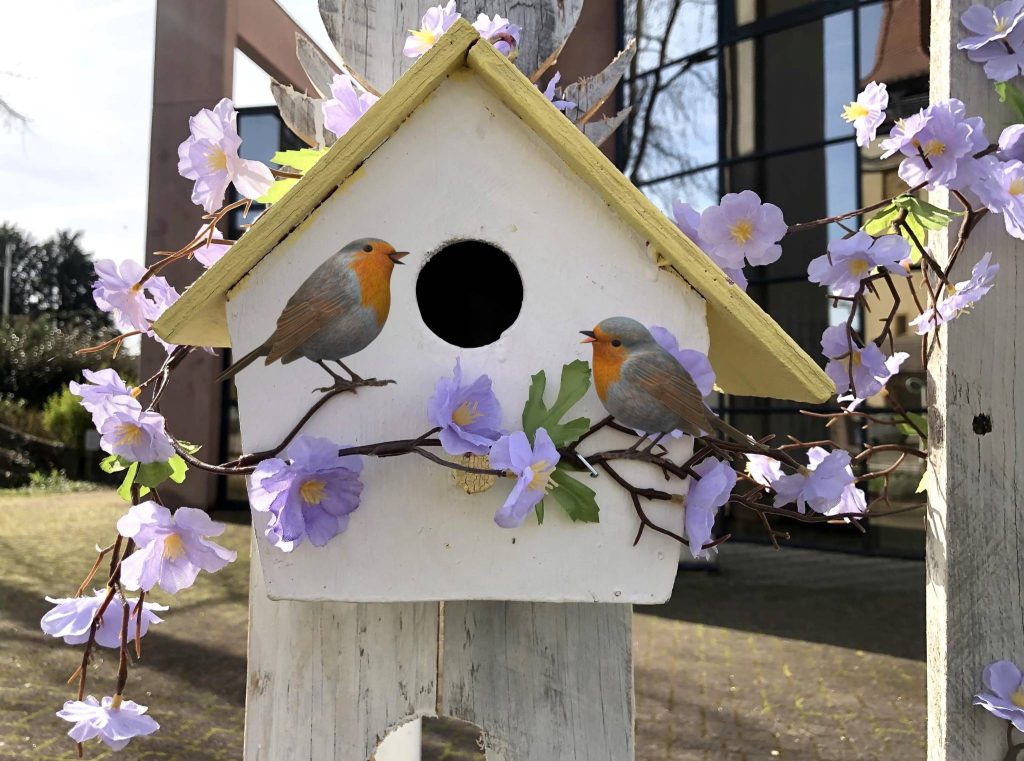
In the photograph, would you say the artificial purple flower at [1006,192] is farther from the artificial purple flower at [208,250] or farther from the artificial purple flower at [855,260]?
the artificial purple flower at [208,250]

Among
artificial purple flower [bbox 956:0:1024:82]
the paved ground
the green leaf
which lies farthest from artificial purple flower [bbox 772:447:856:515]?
the paved ground

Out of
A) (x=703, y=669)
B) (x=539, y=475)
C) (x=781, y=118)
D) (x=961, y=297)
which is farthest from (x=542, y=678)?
(x=781, y=118)

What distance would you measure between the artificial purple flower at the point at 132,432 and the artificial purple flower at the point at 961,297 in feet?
3.18

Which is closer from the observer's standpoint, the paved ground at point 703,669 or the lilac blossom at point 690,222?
the lilac blossom at point 690,222

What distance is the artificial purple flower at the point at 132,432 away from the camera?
33.1 inches

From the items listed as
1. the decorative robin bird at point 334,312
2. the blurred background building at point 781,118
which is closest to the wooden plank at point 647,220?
the decorative robin bird at point 334,312

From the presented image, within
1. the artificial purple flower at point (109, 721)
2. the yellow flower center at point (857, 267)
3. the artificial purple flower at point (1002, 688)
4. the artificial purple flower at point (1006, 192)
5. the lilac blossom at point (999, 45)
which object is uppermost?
the lilac blossom at point (999, 45)

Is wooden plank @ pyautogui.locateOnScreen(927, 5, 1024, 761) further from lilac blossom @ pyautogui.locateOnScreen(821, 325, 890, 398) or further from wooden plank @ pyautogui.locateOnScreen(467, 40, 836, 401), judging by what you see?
wooden plank @ pyautogui.locateOnScreen(467, 40, 836, 401)

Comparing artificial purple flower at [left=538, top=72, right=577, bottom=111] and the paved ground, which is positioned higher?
artificial purple flower at [left=538, top=72, right=577, bottom=111]

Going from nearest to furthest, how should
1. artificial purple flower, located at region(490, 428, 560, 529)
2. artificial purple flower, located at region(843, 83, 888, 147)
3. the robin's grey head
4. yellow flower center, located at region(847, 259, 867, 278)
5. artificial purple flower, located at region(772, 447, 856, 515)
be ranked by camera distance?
artificial purple flower, located at region(490, 428, 560, 529) → the robin's grey head → artificial purple flower, located at region(772, 447, 856, 515) → yellow flower center, located at region(847, 259, 867, 278) → artificial purple flower, located at region(843, 83, 888, 147)

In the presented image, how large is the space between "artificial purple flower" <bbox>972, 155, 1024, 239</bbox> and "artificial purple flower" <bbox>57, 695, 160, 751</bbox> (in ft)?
3.97

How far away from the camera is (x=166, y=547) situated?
0.87 meters

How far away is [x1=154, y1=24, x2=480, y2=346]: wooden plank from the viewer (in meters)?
0.88

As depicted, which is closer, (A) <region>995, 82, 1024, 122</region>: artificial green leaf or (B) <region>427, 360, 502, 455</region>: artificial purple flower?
(B) <region>427, 360, 502, 455</region>: artificial purple flower
